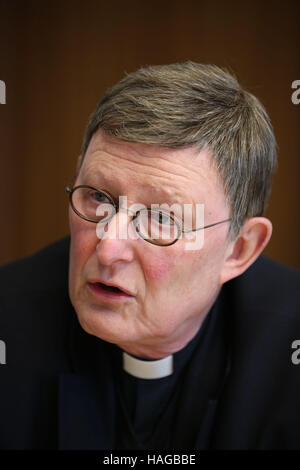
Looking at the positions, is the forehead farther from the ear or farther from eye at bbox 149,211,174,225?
the ear

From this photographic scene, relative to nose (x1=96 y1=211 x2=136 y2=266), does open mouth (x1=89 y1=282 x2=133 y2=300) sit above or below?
below

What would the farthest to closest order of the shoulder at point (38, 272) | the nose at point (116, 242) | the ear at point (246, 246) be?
the shoulder at point (38, 272)
the ear at point (246, 246)
the nose at point (116, 242)

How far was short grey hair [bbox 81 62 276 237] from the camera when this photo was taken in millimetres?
1299

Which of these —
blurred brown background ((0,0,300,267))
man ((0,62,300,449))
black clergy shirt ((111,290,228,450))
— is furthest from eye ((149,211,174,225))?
blurred brown background ((0,0,300,267))

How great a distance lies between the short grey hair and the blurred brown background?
1.16 m

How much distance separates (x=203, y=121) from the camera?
1329 mm

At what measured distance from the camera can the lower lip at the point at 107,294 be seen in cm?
133

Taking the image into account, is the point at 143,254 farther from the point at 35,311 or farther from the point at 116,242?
the point at 35,311

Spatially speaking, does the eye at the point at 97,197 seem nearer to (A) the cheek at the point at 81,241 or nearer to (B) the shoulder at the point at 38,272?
(A) the cheek at the point at 81,241

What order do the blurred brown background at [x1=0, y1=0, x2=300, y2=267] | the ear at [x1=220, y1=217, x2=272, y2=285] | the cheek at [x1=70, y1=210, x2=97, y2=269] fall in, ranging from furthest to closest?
the blurred brown background at [x1=0, y1=0, x2=300, y2=267] < the ear at [x1=220, y1=217, x2=272, y2=285] < the cheek at [x1=70, y1=210, x2=97, y2=269]

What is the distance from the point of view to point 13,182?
299 cm

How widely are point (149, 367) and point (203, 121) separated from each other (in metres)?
0.75

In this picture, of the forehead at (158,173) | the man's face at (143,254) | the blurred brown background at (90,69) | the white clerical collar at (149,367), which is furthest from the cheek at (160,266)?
the blurred brown background at (90,69)

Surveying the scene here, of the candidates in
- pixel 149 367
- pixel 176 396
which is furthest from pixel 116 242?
pixel 176 396
